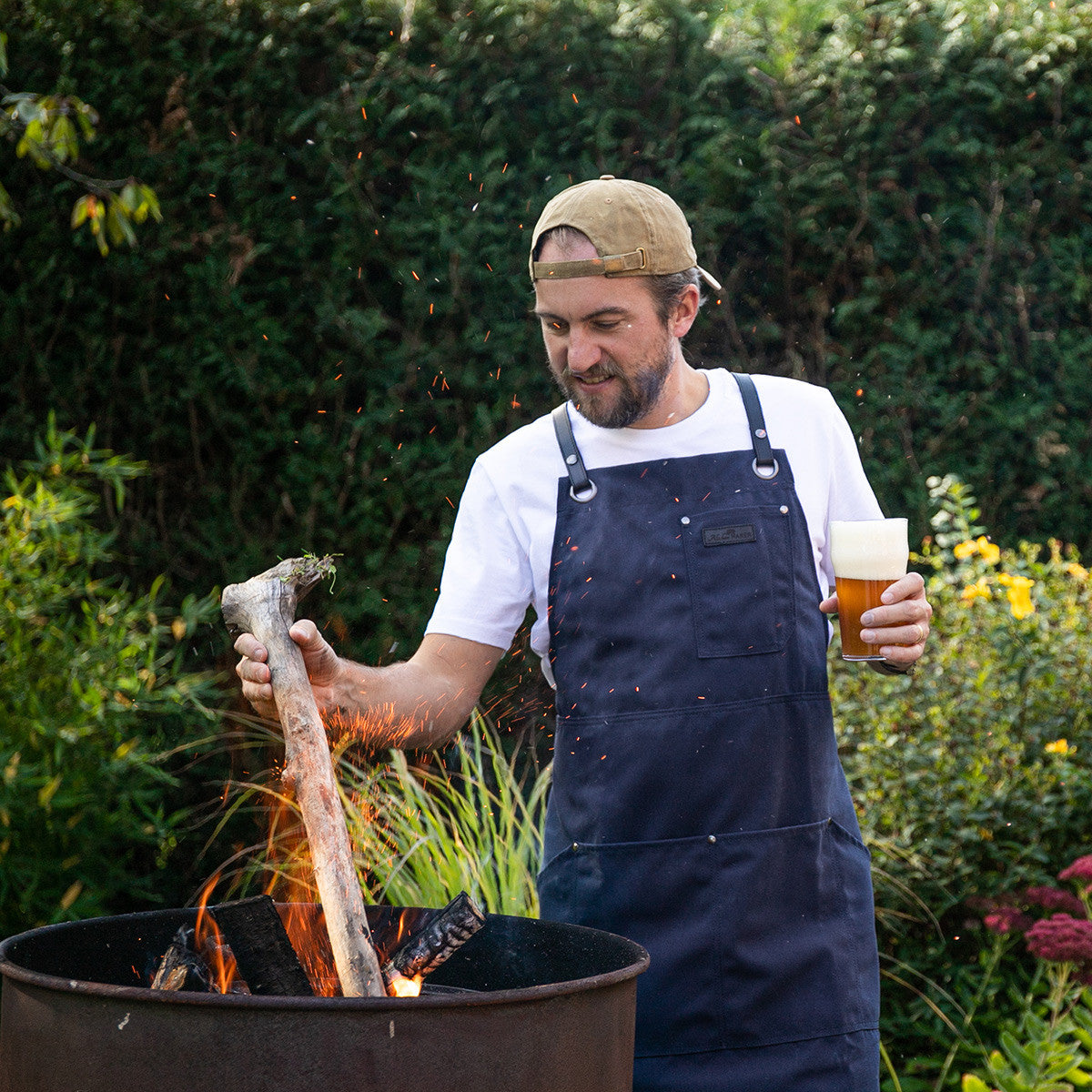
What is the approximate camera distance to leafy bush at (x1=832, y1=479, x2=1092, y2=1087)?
2971mm

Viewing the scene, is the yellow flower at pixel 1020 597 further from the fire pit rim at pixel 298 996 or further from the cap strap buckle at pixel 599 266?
the fire pit rim at pixel 298 996

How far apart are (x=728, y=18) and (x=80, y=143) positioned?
2.24m

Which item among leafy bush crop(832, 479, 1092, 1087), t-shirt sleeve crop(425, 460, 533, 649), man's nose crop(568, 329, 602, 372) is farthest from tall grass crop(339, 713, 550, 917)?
man's nose crop(568, 329, 602, 372)

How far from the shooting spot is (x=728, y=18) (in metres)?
4.36

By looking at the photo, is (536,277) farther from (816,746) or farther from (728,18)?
(728,18)

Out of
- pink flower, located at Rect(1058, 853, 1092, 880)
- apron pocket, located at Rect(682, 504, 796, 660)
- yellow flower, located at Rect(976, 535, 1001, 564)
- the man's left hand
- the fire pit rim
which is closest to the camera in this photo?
the fire pit rim

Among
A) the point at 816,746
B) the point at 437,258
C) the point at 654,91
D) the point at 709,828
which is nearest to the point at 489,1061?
the point at 709,828

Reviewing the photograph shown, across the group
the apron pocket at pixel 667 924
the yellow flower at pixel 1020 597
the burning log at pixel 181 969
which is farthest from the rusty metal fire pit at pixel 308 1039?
the yellow flower at pixel 1020 597

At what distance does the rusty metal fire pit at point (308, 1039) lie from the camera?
3.94 feet

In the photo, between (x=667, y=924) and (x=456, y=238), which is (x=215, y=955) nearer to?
(x=667, y=924)

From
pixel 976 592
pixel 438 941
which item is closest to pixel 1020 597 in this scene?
pixel 976 592

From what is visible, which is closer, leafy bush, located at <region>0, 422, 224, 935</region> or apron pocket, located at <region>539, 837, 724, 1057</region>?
apron pocket, located at <region>539, 837, 724, 1057</region>

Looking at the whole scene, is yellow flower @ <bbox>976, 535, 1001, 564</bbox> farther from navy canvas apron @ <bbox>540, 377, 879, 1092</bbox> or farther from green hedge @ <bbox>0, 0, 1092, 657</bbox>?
navy canvas apron @ <bbox>540, 377, 879, 1092</bbox>

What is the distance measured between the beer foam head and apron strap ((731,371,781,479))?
205mm
